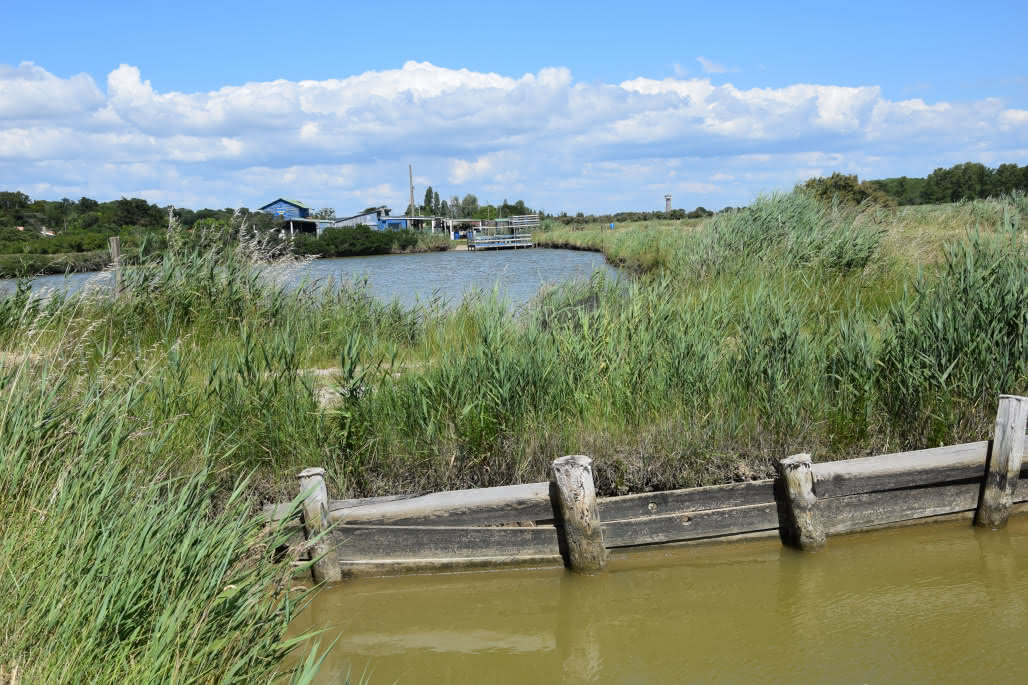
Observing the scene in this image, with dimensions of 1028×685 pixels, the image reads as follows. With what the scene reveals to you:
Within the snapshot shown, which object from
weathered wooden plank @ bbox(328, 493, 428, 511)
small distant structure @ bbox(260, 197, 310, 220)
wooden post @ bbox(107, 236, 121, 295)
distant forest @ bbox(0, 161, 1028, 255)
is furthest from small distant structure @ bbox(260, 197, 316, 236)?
weathered wooden plank @ bbox(328, 493, 428, 511)

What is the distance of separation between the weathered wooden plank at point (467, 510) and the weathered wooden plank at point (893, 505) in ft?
6.82

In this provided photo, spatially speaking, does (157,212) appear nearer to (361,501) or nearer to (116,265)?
(116,265)

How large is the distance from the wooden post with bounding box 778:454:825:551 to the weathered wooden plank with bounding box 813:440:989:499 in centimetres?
19

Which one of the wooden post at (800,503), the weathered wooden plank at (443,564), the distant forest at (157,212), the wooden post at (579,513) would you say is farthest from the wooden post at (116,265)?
the wooden post at (800,503)

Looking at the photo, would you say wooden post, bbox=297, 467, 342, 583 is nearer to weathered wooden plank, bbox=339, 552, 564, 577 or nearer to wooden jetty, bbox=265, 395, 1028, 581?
wooden jetty, bbox=265, 395, 1028, 581

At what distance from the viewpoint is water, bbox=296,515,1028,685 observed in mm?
4344

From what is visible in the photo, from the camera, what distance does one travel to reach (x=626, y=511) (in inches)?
222

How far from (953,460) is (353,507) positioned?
14.6ft

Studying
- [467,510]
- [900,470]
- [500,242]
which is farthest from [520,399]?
[500,242]

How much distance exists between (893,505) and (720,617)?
1.91 meters

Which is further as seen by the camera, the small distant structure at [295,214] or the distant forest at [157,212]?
the small distant structure at [295,214]

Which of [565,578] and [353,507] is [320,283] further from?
[565,578]

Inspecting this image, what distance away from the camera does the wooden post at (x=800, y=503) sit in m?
5.51

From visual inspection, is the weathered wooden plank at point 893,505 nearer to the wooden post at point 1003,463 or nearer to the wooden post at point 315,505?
the wooden post at point 1003,463
